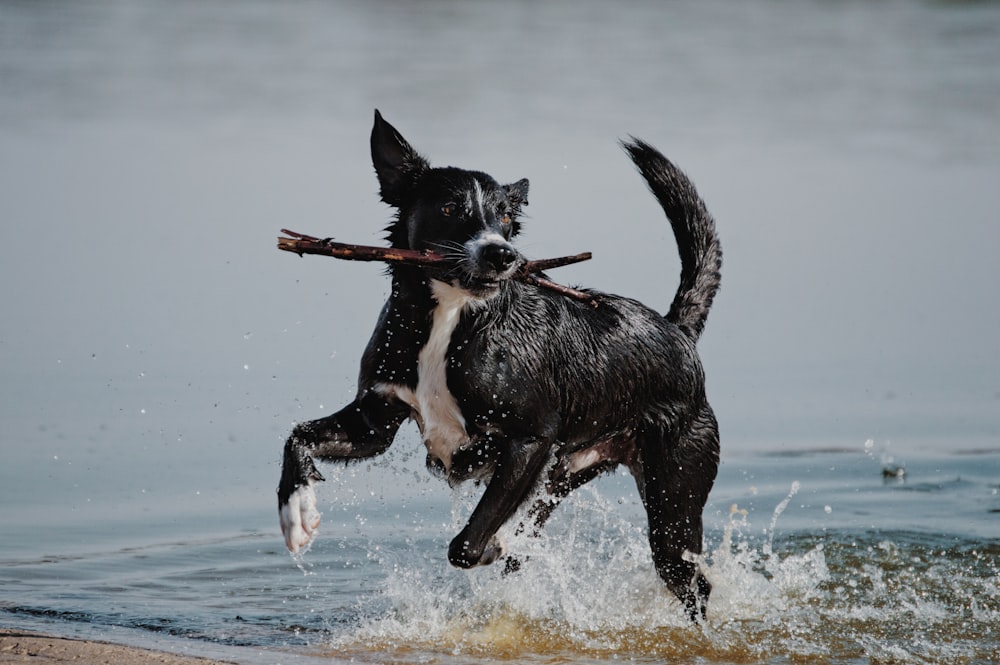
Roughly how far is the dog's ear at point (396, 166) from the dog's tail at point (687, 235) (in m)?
1.07

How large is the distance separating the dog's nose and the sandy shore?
146cm

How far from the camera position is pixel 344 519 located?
6891 mm

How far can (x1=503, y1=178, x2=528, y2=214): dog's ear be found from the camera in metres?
5.23

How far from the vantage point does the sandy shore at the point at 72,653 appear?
15.0 ft

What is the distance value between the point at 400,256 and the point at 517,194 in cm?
62

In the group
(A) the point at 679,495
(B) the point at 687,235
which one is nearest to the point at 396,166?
(B) the point at 687,235

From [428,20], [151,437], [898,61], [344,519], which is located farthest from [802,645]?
[428,20]

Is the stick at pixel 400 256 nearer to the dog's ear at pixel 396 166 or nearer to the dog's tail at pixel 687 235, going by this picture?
the dog's ear at pixel 396 166

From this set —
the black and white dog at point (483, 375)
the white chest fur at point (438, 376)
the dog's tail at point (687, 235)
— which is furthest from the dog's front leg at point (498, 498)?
the dog's tail at point (687, 235)

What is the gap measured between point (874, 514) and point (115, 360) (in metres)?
4.05

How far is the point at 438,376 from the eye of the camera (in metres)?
4.97

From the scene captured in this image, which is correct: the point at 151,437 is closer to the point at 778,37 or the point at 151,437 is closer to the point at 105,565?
the point at 105,565

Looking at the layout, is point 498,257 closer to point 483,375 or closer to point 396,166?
point 483,375

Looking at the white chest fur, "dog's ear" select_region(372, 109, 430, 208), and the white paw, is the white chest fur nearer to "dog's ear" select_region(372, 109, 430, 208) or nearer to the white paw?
"dog's ear" select_region(372, 109, 430, 208)
